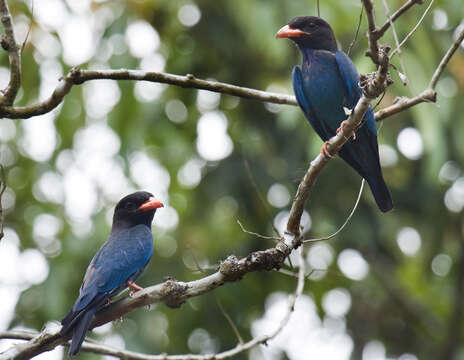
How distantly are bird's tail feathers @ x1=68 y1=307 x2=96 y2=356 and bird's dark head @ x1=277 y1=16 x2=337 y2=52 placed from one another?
261 cm

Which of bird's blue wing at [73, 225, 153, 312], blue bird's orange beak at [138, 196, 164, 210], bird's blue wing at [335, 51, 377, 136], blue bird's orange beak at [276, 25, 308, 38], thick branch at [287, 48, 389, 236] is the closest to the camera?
thick branch at [287, 48, 389, 236]

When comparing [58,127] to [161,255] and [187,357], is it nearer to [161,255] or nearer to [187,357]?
[161,255]

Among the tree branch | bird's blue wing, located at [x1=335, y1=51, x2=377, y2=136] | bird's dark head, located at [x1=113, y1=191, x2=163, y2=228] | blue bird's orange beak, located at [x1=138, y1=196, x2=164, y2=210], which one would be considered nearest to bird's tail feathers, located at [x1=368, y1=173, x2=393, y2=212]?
bird's blue wing, located at [x1=335, y1=51, x2=377, y2=136]

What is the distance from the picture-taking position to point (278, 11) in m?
7.39

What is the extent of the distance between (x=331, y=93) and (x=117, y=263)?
1.95 metres

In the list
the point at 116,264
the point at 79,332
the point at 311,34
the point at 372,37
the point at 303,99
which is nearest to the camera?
the point at 372,37

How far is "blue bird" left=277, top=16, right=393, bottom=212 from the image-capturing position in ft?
17.8

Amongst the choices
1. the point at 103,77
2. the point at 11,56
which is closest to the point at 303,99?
the point at 103,77

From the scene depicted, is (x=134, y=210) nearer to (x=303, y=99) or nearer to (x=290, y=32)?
(x=303, y=99)

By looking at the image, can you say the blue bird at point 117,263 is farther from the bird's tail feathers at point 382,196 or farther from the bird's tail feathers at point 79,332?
the bird's tail feathers at point 382,196

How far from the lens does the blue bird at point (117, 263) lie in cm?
439

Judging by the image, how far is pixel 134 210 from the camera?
6.21 m

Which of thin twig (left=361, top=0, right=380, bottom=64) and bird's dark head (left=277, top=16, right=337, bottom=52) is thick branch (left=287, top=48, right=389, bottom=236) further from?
bird's dark head (left=277, top=16, right=337, bottom=52)

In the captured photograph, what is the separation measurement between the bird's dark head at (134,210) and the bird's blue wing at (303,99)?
1.43 m
